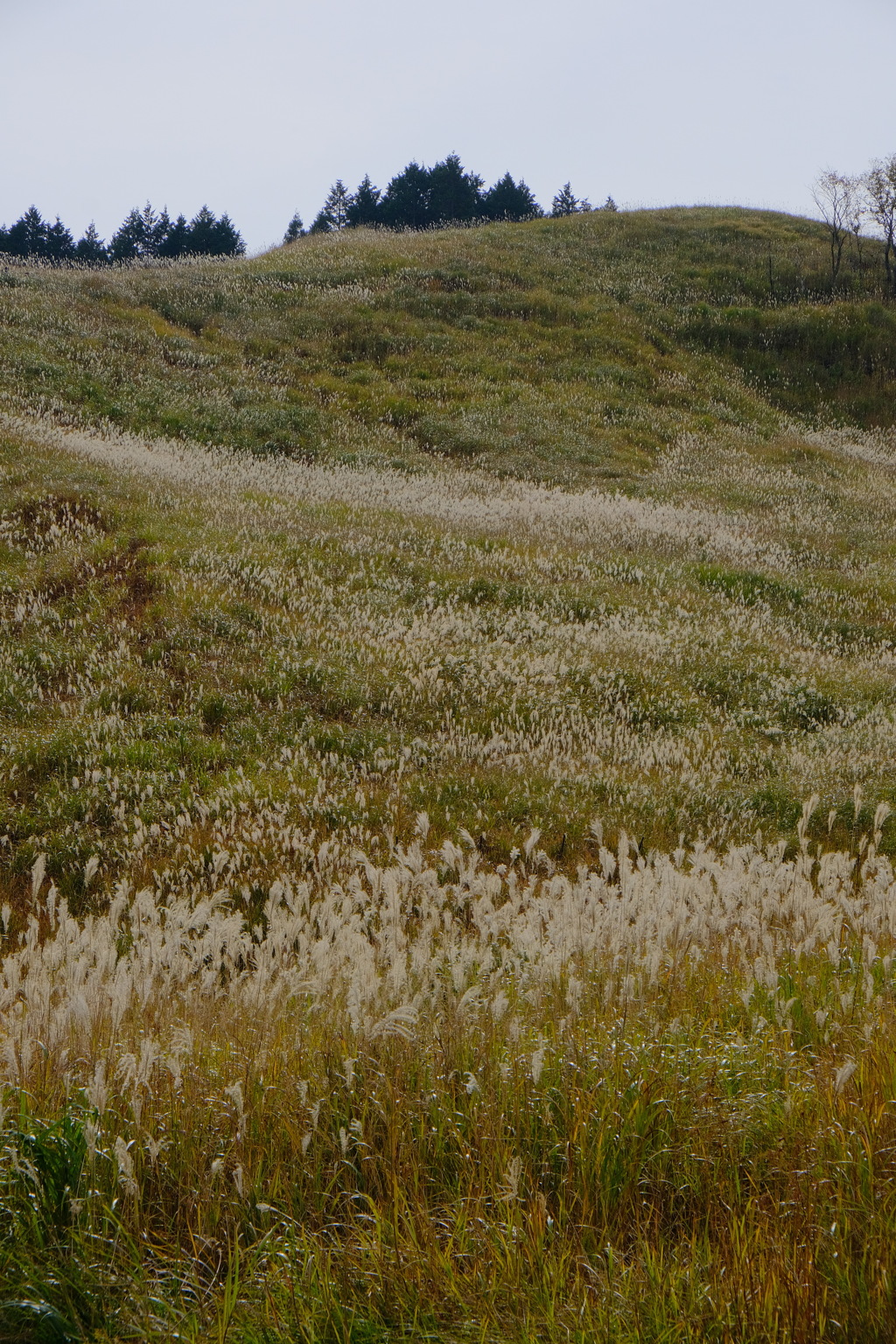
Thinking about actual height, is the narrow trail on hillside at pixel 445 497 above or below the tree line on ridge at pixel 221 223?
below

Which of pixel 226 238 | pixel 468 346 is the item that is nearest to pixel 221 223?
pixel 226 238

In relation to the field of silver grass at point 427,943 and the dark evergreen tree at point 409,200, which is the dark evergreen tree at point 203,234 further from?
the field of silver grass at point 427,943

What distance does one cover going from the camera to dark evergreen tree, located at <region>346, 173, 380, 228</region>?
72.5m

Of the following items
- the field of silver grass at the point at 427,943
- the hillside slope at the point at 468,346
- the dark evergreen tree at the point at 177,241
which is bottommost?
the field of silver grass at the point at 427,943

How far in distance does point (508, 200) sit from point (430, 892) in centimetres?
8067

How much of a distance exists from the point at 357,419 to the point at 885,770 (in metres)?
20.7

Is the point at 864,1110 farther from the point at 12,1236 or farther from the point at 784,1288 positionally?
the point at 12,1236

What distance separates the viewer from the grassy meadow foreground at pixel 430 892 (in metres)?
2.31

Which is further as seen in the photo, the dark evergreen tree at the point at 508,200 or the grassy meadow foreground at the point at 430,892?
the dark evergreen tree at the point at 508,200

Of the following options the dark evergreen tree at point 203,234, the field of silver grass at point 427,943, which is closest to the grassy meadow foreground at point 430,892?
the field of silver grass at point 427,943

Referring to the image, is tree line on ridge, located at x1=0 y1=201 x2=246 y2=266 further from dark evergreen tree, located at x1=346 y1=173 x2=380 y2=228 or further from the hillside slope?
the hillside slope

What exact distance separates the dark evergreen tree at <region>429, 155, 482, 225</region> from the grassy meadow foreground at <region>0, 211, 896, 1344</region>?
182 feet

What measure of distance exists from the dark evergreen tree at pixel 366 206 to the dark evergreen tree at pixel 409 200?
1.46 metres

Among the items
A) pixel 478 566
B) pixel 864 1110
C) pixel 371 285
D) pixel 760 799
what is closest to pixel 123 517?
pixel 478 566
